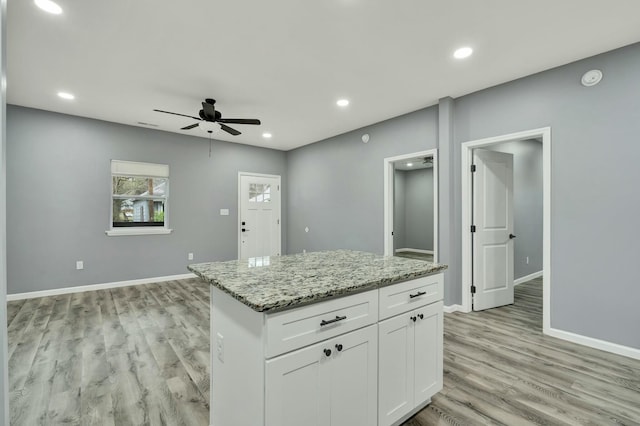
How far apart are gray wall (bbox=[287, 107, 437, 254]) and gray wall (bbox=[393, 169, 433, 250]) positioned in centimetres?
365

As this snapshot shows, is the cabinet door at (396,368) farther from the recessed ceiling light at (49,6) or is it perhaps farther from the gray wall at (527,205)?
the gray wall at (527,205)

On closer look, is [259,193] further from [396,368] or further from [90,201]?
[396,368]

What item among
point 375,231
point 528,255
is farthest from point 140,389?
point 528,255

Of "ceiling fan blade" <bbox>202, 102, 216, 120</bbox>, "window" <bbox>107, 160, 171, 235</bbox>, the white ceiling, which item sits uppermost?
the white ceiling

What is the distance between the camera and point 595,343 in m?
2.73

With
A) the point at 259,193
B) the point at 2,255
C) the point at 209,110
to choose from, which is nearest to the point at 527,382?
the point at 2,255

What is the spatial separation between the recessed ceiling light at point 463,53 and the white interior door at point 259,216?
472 centimetres

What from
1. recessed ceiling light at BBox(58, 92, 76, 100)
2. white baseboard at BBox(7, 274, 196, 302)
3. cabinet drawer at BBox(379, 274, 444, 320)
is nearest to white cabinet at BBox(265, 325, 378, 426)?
cabinet drawer at BBox(379, 274, 444, 320)

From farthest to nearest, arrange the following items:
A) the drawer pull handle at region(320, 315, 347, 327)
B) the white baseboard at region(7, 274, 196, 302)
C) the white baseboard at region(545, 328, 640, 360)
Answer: the white baseboard at region(7, 274, 196, 302) → the white baseboard at region(545, 328, 640, 360) → the drawer pull handle at region(320, 315, 347, 327)

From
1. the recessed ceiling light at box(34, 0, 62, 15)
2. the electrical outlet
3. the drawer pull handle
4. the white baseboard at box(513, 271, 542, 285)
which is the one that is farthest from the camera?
the white baseboard at box(513, 271, 542, 285)

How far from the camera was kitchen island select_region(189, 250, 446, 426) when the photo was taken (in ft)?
4.00

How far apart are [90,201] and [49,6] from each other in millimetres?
3376

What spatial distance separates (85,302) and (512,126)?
599 centimetres

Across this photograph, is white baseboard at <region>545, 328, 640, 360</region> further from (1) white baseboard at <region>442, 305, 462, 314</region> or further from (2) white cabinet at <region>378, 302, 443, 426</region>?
(2) white cabinet at <region>378, 302, 443, 426</region>
